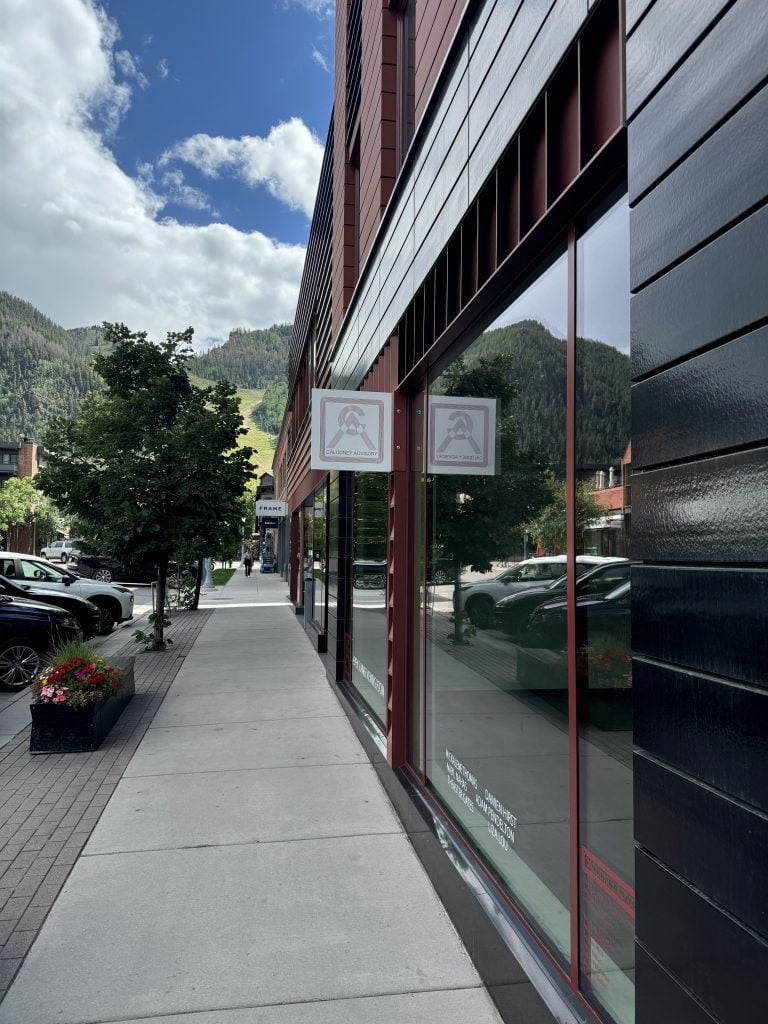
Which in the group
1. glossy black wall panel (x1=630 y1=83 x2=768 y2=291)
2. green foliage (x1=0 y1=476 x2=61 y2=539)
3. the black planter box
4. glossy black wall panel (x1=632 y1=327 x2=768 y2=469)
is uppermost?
green foliage (x1=0 y1=476 x2=61 y2=539)

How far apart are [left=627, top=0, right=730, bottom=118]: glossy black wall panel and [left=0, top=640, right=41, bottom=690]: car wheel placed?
10204 millimetres

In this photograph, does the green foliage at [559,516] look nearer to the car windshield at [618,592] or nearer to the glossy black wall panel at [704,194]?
the car windshield at [618,592]

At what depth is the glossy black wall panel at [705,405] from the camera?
5.08 feet

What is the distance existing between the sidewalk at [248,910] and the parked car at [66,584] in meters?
9.58

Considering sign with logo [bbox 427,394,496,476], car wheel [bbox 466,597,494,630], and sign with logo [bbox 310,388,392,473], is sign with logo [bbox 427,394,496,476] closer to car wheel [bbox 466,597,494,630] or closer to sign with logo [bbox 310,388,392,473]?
car wheel [bbox 466,597,494,630]

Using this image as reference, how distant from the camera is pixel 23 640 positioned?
10227 millimetres

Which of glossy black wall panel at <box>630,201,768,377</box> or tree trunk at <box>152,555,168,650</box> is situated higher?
glossy black wall panel at <box>630,201,768,377</box>

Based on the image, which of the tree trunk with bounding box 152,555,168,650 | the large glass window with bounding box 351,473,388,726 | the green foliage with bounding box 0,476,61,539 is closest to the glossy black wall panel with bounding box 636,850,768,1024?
the large glass window with bounding box 351,473,388,726

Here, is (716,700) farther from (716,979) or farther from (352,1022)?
(352,1022)

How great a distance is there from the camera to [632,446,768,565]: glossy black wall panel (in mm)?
1543

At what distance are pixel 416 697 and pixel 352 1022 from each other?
286 centimetres

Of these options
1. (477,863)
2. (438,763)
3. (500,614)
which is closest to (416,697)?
(438,763)

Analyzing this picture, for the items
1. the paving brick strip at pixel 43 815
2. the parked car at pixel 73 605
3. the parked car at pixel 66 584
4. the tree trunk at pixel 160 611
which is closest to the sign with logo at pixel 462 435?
the paving brick strip at pixel 43 815

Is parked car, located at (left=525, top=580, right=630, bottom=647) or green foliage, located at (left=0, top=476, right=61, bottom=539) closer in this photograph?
parked car, located at (left=525, top=580, right=630, bottom=647)
